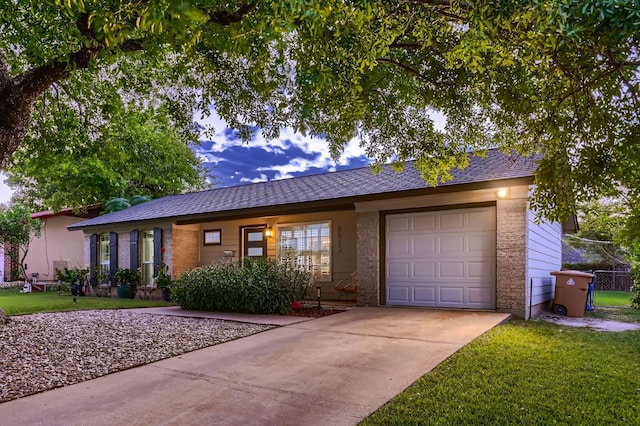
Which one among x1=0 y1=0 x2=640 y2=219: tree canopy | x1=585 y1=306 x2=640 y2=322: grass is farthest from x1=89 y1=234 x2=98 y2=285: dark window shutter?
x1=585 y1=306 x2=640 y2=322: grass

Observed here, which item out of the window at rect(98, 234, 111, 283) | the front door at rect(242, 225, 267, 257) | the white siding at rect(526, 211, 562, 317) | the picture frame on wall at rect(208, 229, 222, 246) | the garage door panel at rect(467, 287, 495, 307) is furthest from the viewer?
the window at rect(98, 234, 111, 283)

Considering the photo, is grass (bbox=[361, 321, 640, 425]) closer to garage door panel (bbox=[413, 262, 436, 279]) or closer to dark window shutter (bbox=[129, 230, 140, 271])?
garage door panel (bbox=[413, 262, 436, 279])

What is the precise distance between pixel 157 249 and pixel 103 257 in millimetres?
3224

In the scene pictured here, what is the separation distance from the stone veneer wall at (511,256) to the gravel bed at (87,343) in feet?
14.8

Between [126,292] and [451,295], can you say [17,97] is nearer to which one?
Answer: [451,295]

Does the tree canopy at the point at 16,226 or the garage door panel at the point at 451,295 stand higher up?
the tree canopy at the point at 16,226

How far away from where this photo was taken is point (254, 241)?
1305 cm

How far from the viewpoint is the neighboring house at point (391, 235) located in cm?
808

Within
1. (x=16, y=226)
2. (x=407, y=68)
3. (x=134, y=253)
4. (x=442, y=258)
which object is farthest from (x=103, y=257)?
(x=407, y=68)

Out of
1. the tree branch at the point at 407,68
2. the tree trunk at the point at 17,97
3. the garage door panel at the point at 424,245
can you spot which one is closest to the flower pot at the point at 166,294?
the tree trunk at the point at 17,97

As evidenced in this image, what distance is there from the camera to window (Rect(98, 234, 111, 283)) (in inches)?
582

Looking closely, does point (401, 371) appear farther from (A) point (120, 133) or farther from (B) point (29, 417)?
(A) point (120, 133)

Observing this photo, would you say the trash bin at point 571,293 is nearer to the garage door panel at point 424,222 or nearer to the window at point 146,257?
the garage door panel at point 424,222

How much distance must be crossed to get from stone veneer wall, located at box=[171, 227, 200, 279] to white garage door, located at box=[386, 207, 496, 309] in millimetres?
6869
